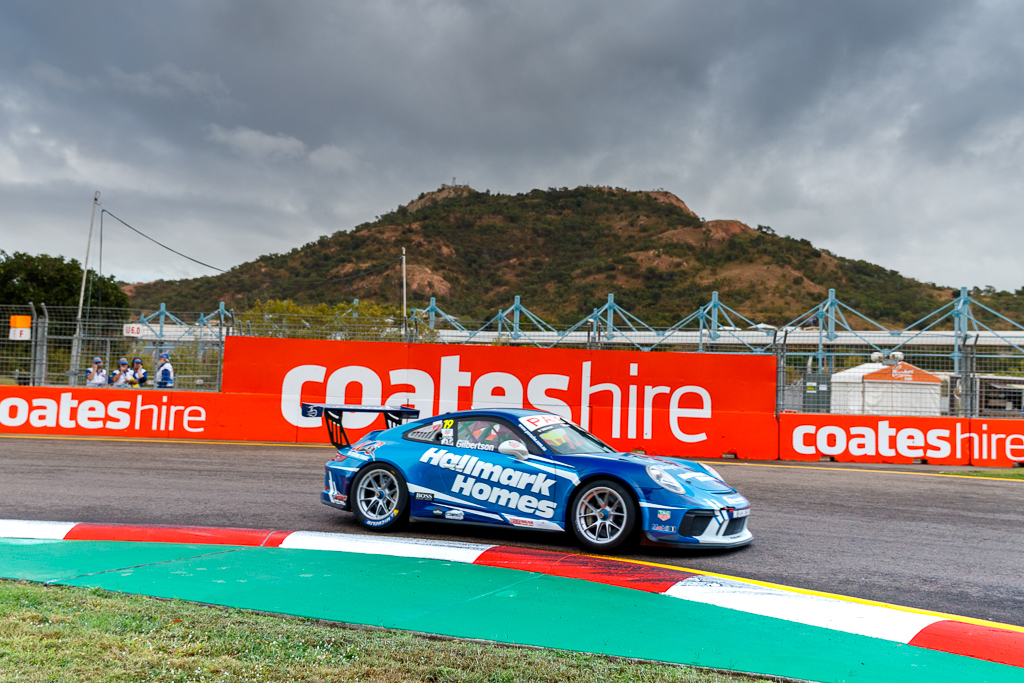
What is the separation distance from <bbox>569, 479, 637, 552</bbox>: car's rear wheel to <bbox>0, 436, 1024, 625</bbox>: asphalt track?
310mm

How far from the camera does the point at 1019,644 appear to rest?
421 cm

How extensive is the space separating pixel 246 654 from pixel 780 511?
6.45m

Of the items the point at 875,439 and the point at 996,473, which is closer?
the point at 996,473

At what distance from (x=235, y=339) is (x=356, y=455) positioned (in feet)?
30.5

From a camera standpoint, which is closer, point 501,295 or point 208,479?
point 208,479

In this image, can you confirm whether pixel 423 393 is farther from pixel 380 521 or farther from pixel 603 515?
pixel 603 515

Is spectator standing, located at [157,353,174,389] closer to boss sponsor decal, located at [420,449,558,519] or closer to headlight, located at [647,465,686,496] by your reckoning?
boss sponsor decal, located at [420,449,558,519]

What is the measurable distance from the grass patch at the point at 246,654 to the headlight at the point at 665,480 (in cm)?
254

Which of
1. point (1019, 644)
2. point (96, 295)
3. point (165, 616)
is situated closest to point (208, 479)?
point (165, 616)

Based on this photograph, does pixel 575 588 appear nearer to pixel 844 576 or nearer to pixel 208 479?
pixel 844 576

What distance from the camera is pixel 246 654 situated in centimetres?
359

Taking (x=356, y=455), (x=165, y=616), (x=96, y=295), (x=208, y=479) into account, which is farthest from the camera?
(x=96, y=295)

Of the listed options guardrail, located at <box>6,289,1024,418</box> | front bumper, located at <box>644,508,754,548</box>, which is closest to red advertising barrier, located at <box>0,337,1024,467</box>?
guardrail, located at <box>6,289,1024,418</box>

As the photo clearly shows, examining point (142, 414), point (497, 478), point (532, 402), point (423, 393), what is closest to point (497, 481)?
point (497, 478)
